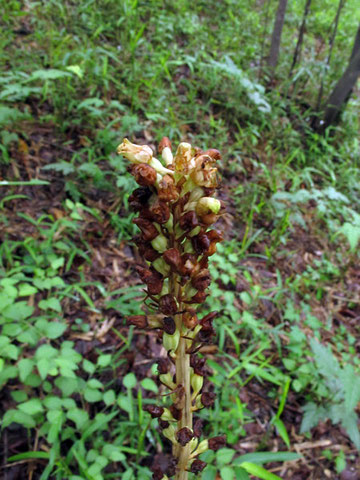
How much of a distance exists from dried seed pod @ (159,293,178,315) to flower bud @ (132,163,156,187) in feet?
1.02

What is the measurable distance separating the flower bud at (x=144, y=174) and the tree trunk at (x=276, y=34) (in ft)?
17.4

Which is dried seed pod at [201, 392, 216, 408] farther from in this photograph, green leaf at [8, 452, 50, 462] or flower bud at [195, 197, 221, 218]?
green leaf at [8, 452, 50, 462]

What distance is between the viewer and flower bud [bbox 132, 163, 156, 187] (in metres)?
0.89

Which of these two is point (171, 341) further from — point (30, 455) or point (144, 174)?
point (30, 455)

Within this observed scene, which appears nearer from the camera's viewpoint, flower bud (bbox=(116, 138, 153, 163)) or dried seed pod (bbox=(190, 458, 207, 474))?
flower bud (bbox=(116, 138, 153, 163))

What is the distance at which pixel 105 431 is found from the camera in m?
2.06

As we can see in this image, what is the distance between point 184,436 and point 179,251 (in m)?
0.53

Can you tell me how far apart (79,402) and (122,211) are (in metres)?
1.66

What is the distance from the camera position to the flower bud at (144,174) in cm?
89

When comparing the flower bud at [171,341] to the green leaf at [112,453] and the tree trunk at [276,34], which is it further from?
the tree trunk at [276,34]

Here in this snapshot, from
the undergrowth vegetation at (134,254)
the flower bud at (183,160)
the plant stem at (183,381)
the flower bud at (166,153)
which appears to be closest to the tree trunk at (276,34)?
the undergrowth vegetation at (134,254)

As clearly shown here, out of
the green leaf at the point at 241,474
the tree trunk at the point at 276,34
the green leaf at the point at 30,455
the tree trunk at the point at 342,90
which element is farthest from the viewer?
the tree trunk at the point at 276,34

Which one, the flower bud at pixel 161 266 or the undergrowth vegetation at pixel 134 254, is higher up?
the flower bud at pixel 161 266

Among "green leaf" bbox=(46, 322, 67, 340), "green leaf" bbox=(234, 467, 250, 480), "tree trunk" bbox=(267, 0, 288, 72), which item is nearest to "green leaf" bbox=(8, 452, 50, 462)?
"green leaf" bbox=(46, 322, 67, 340)
